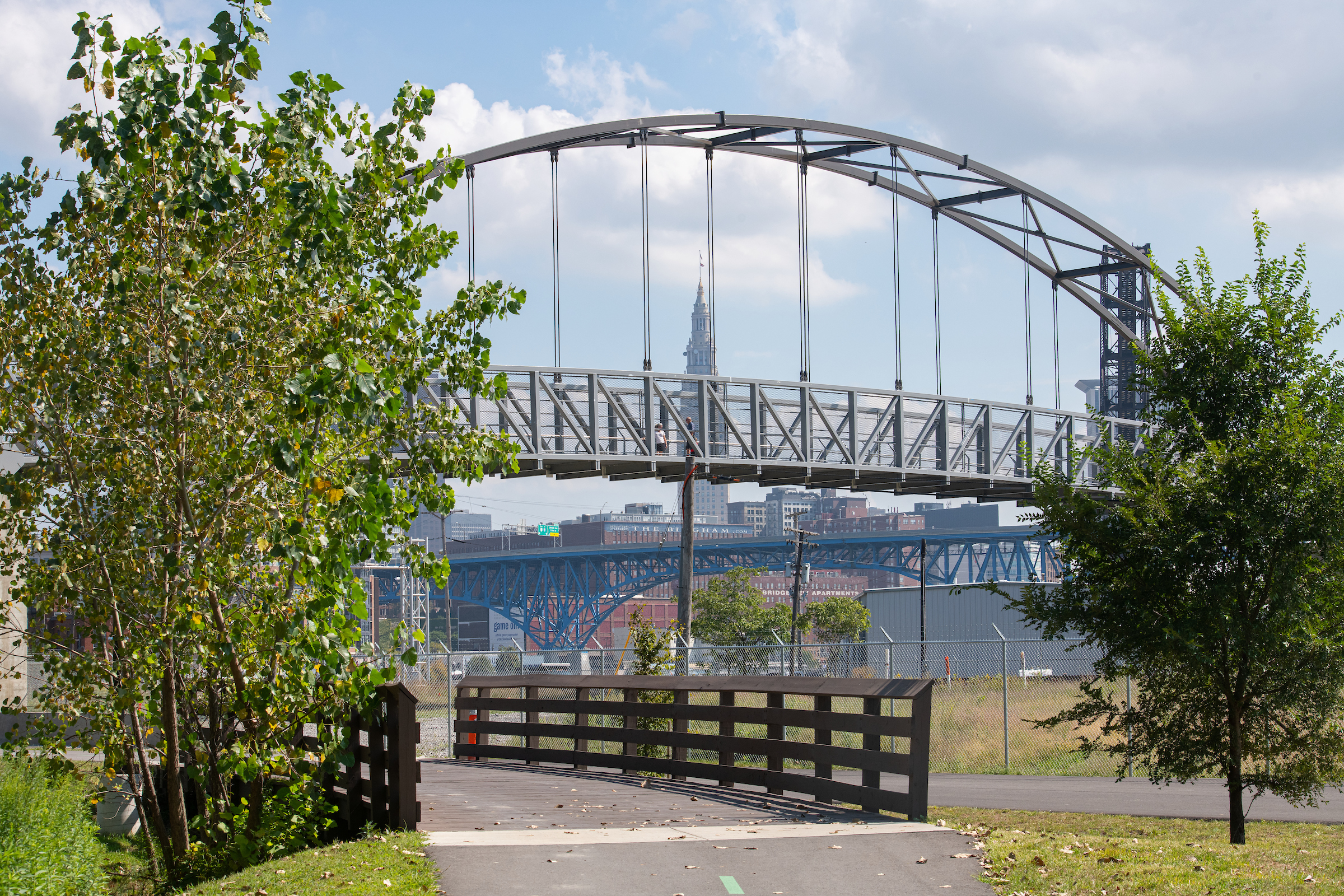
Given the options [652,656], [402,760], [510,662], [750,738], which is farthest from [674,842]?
[510,662]

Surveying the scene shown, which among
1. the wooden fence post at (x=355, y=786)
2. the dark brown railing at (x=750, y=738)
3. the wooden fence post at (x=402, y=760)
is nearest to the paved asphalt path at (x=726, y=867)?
the wooden fence post at (x=402, y=760)

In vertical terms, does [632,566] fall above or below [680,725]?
below

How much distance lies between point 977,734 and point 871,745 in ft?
50.5

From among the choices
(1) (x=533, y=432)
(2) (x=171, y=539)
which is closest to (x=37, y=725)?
(2) (x=171, y=539)

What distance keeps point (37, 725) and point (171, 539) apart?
219 centimetres

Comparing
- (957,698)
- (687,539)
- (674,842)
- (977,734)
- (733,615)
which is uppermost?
(687,539)

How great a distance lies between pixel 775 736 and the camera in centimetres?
1289

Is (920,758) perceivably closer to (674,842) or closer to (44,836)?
(674,842)

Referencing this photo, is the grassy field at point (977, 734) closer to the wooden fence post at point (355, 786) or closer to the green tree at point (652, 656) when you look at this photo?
the green tree at point (652, 656)

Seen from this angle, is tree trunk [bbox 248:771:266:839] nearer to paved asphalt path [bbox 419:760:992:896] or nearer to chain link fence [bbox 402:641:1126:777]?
paved asphalt path [bbox 419:760:992:896]

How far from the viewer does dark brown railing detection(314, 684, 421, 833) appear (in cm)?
1008

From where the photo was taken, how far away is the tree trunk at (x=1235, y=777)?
11.9 meters

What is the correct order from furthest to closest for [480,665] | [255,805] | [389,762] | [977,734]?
1. [480,665]
2. [977,734]
3. [389,762]
4. [255,805]

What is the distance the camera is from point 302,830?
34.1 feet
